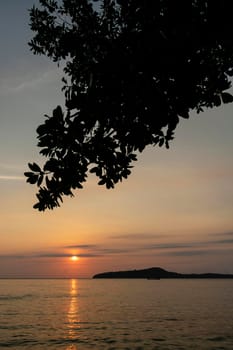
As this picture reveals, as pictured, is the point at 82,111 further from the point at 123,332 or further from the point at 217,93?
the point at 123,332

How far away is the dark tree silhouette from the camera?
22.1 feet

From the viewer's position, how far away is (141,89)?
22.4 ft

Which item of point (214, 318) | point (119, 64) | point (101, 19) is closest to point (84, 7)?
point (101, 19)

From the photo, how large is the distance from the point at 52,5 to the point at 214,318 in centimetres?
4950

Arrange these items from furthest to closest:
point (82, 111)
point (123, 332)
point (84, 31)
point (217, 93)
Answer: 1. point (123, 332)
2. point (84, 31)
3. point (217, 93)
4. point (82, 111)

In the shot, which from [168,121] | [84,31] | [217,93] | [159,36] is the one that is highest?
[84,31]

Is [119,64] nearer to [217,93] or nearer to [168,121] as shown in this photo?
[168,121]

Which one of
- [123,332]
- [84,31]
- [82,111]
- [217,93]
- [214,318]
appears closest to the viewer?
[82,111]

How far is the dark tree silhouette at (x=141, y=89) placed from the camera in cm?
673

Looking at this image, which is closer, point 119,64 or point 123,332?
point 119,64

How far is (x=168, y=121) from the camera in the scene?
6941 mm

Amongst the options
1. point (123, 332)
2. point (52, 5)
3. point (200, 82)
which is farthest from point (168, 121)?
point (123, 332)

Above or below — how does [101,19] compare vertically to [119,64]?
above

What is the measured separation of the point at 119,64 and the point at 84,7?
3.04m
